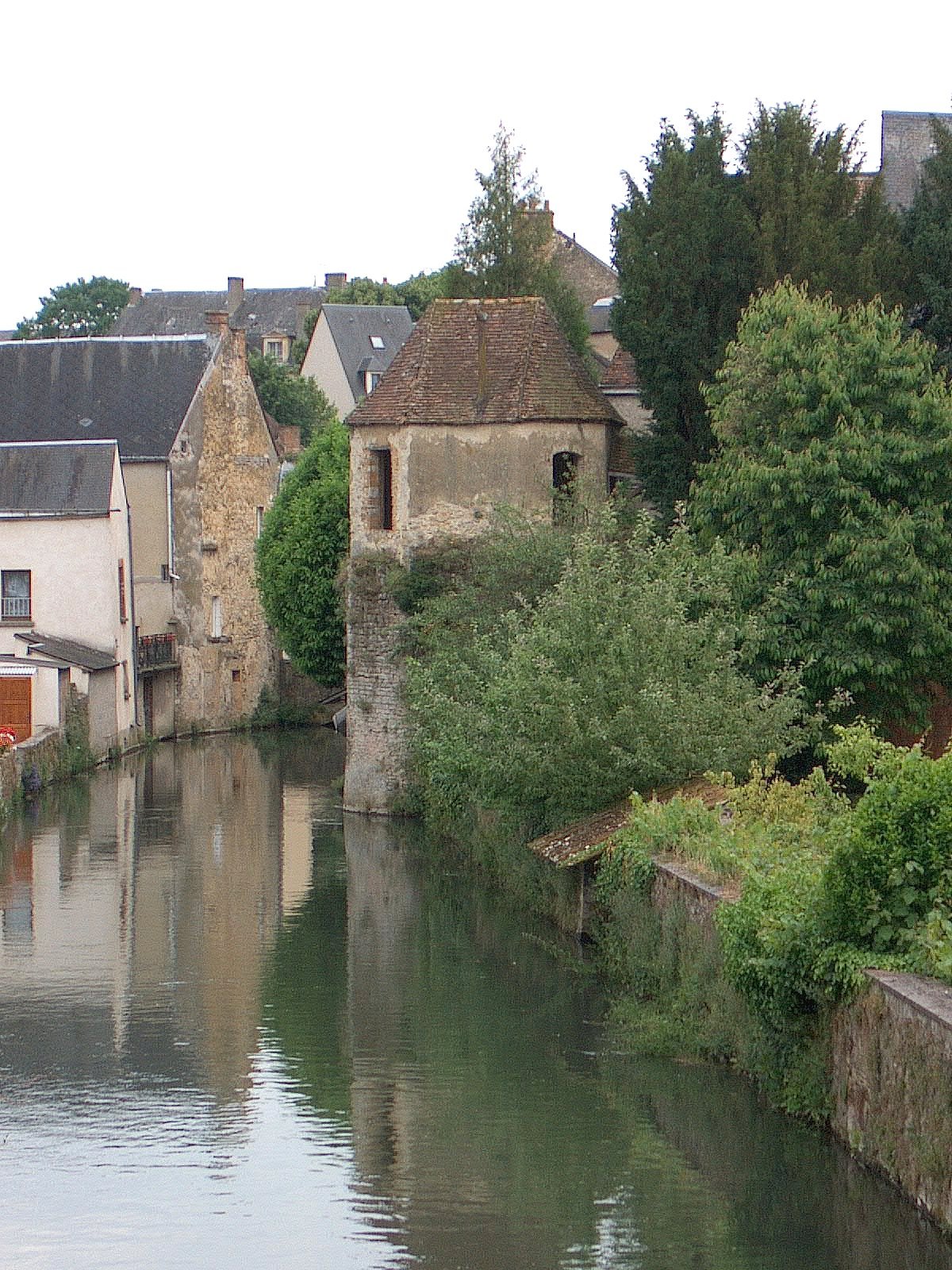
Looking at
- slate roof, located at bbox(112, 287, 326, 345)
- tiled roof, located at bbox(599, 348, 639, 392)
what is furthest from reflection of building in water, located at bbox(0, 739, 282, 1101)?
slate roof, located at bbox(112, 287, 326, 345)

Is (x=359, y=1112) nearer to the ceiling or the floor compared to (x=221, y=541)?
nearer to the floor

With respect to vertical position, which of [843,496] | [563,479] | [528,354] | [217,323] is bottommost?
[843,496]

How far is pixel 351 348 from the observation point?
79.2 meters

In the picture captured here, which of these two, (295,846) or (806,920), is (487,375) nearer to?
(295,846)

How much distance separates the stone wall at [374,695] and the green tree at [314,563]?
839 cm

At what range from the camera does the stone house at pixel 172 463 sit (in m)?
52.8

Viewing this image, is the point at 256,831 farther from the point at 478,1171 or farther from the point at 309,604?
the point at 478,1171

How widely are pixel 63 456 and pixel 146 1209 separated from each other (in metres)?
35.4

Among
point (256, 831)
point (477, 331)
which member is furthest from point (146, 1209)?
point (477, 331)

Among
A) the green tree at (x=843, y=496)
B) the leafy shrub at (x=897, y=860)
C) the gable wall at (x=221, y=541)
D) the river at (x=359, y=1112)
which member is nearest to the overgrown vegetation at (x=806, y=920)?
the leafy shrub at (x=897, y=860)

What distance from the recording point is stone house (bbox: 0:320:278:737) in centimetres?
5275

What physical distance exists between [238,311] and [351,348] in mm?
20153

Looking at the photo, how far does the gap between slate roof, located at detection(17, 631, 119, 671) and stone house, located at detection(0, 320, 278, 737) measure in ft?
15.0

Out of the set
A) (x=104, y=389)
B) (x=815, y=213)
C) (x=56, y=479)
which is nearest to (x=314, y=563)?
(x=56, y=479)
